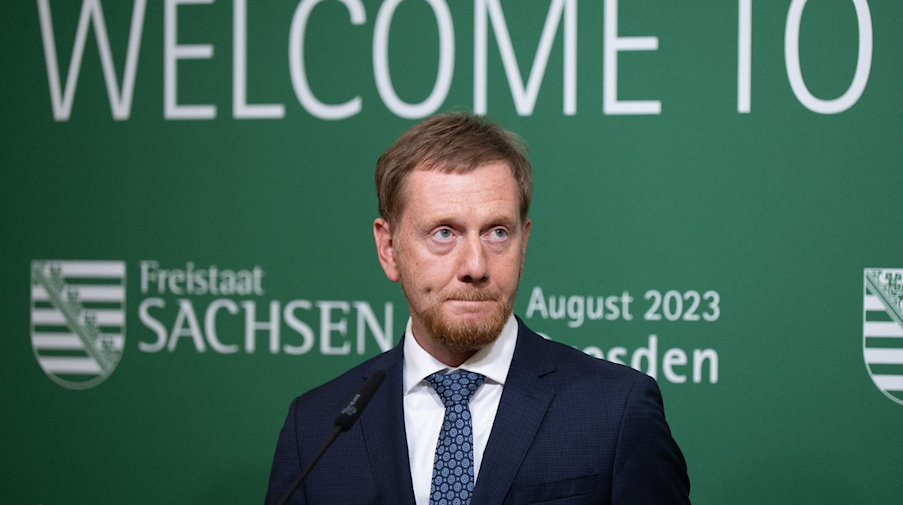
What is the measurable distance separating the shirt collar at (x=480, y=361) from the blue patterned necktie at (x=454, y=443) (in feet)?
0.05

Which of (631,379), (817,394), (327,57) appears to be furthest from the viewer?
(327,57)

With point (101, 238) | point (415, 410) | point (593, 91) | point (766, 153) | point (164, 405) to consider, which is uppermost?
point (593, 91)

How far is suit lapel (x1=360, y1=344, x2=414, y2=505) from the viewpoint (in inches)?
66.0

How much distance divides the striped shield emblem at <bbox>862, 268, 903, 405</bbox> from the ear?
1170 millimetres

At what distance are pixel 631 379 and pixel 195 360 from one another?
1.39 meters

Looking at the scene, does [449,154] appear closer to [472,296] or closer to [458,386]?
[472,296]

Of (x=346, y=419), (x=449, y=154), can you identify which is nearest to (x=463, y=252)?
(x=449, y=154)

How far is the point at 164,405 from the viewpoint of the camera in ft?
8.98

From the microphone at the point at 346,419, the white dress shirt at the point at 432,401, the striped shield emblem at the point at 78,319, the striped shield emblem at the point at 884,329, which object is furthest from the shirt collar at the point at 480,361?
the striped shield emblem at the point at 78,319

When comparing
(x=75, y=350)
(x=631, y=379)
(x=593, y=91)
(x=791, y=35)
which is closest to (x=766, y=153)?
(x=791, y=35)

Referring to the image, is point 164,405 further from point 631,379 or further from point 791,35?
point 791,35

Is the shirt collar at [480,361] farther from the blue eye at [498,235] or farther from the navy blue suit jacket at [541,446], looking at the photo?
the blue eye at [498,235]

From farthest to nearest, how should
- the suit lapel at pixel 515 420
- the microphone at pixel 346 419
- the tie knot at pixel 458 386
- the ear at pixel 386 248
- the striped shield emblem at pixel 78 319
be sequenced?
the striped shield emblem at pixel 78 319
the ear at pixel 386 248
the tie knot at pixel 458 386
the suit lapel at pixel 515 420
the microphone at pixel 346 419

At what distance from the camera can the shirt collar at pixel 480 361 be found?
1757 mm
